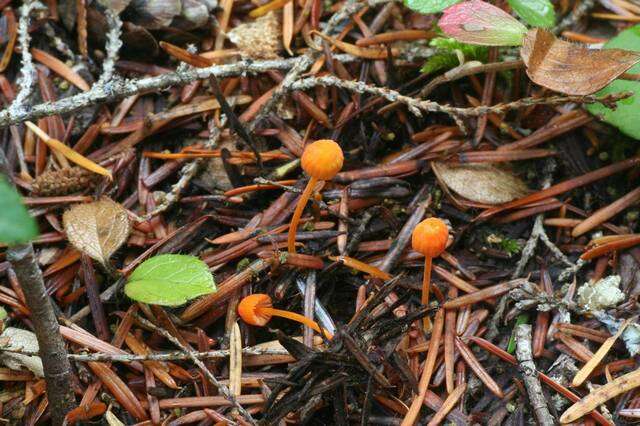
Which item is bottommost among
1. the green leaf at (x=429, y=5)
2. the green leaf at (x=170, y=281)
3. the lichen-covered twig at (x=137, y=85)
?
the green leaf at (x=170, y=281)

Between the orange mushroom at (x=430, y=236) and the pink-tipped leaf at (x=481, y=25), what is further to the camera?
the pink-tipped leaf at (x=481, y=25)

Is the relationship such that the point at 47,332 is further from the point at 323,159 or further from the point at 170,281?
the point at 323,159

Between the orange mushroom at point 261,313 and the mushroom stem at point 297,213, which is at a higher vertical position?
the mushroom stem at point 297,213

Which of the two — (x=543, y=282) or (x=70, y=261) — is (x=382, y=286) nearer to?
(x=543, y=282)

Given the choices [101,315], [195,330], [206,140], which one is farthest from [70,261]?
[206,140]

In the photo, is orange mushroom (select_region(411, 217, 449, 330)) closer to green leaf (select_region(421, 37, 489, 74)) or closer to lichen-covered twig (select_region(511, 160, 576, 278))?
lichen-covered twig (select_region(511, 160, 576, 278))

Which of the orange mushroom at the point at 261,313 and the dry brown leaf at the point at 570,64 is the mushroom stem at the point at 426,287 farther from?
the dry brown leaf at the point at 570,64

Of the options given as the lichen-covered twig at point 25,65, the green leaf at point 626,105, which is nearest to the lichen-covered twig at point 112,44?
the lichen-covered twig at point 25,65
